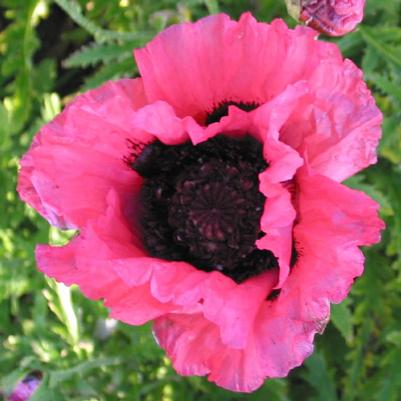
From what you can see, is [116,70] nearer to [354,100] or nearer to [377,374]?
[354,100]

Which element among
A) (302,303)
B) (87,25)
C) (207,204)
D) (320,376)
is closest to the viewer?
(302,303)

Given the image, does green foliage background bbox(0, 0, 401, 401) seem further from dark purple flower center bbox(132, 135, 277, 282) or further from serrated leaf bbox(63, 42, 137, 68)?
dark purple flower center bbox(132, 135, 277, 282)

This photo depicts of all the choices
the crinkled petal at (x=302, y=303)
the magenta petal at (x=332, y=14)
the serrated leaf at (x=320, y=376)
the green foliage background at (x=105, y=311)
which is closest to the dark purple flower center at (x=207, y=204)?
the crinkled petal at (x=302, y=303)

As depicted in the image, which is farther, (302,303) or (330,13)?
(330,13)

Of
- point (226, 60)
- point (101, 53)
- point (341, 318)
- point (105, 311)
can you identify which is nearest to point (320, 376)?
point (341, 318)

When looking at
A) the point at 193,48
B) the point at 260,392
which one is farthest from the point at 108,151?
the point at 260,392

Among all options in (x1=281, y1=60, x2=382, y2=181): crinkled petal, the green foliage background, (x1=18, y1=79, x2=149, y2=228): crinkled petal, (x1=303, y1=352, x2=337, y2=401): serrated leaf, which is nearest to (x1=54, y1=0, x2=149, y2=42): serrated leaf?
the green foliage background

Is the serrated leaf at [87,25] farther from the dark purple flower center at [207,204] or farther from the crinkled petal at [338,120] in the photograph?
the crinkled petal at [338,120]

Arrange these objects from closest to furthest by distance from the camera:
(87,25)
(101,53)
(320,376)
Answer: (87,25) → (101,53) → (320,376)

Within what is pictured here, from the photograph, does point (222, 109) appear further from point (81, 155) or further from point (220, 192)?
point (81, 155)
